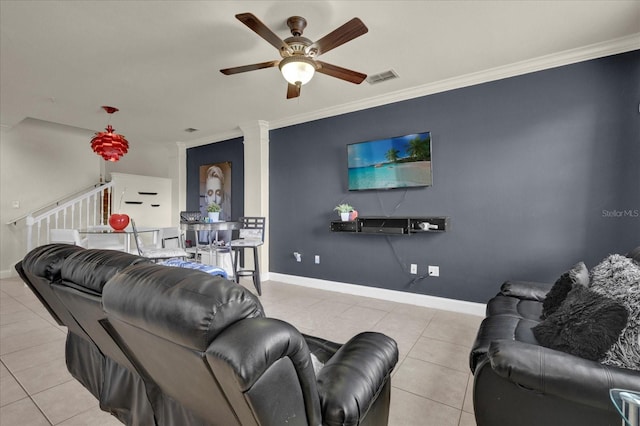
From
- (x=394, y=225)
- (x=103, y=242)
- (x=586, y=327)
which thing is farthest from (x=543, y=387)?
(x=103, y=242)

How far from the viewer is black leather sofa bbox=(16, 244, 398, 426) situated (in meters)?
0.67

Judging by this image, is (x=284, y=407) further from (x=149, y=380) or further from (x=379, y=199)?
(x=379, y=199)

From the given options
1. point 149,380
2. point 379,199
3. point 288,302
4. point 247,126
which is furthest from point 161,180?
point 149,380

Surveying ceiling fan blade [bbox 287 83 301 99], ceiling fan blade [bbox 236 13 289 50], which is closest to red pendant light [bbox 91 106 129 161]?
ceiling fan blade [bbox 287 83 301 99]

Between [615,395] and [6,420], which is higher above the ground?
[615,395]

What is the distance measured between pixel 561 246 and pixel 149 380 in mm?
3405

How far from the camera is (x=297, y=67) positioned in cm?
230

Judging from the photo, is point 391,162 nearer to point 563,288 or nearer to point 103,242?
point 563,288

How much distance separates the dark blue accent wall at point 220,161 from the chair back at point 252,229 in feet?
2.85

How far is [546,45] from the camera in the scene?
267 cm

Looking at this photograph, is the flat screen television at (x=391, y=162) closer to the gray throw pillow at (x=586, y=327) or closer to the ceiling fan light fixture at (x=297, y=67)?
the ceiling fan light fixture at (x=297, y=67)

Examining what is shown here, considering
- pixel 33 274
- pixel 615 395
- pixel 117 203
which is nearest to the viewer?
pixel 615 395

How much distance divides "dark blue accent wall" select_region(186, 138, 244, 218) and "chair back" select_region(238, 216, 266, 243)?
0.87 meters

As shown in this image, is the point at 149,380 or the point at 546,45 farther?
the point at 546,45
